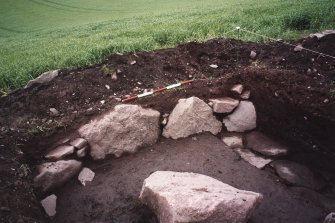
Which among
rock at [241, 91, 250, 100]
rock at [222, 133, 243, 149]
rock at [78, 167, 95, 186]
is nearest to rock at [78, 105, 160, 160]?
rock at [78, 167, 95, 186]

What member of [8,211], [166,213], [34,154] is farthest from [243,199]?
[34,154]

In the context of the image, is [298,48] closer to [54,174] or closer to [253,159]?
[253,159]

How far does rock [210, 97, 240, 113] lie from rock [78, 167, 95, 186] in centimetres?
207

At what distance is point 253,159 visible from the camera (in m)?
4.80

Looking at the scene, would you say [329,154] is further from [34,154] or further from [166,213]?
[34,154]

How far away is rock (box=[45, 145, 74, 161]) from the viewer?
4246mm

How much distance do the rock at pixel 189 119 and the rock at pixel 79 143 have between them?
1222 mm

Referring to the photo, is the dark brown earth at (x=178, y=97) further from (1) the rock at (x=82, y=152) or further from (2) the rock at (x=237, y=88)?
(1) the rock at (x=82, y=152)

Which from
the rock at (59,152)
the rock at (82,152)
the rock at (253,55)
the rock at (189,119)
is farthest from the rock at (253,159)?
the rock at (59,152)

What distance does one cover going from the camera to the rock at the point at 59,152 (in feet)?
13.9

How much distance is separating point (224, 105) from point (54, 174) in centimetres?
266

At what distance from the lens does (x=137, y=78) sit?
5.65 meters

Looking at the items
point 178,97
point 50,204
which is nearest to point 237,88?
point 178,97

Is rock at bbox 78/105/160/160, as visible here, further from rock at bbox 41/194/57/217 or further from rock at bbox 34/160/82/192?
rock at bbox 41/194/57/217
